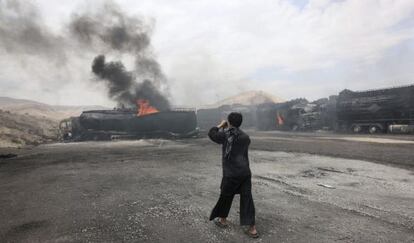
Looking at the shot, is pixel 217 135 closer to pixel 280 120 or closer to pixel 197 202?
pixel 197 202

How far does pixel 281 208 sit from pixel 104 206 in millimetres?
3491

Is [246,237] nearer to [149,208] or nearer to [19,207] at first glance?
[149,208]

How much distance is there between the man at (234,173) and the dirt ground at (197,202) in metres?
0.31

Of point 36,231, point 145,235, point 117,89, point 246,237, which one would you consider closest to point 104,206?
point 36,231

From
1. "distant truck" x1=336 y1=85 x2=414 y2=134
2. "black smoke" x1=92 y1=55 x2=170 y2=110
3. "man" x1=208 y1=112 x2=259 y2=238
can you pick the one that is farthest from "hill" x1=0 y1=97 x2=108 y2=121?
"man" x1=208 y1=112 x2=259 y2=238

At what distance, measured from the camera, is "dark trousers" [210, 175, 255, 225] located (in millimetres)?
5656

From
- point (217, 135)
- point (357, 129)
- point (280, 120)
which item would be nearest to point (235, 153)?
point (217, 135)

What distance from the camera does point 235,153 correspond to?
5.85m


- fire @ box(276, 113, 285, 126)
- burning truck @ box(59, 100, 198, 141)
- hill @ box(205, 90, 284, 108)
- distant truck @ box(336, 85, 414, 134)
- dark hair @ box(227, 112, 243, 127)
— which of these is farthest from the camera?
hill @ box(205, 90, 284, 108)

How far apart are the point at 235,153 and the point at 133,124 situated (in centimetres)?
2423

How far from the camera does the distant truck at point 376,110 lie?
87.8ft

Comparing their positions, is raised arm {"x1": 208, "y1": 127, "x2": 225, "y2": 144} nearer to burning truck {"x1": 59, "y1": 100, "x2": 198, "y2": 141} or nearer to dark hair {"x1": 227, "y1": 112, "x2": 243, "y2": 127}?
dark hair {"x1": 227, "y1": 112, "x2": 243, "y2": 127}

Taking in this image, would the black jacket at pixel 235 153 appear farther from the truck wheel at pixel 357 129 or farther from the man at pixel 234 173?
the truck wheel at pixel 357 129

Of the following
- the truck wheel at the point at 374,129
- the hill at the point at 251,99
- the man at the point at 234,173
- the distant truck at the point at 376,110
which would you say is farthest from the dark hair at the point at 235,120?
the hill at the point at 251,99
